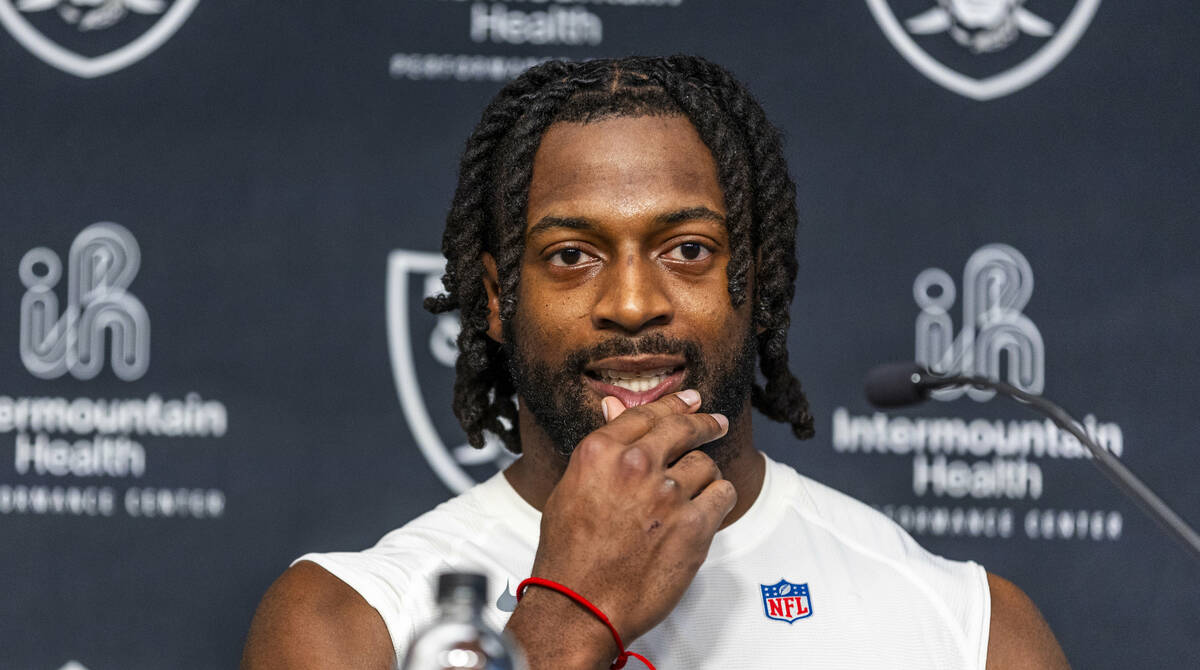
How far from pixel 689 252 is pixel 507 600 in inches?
17.8

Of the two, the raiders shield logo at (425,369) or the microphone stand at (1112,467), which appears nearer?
the microphone stand at (1112,467)

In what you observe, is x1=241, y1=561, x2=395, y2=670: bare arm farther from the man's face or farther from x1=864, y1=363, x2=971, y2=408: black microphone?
x1=864, y1=363, x2=971, y2=408: black microphone

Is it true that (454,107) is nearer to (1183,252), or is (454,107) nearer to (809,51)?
(809,51)

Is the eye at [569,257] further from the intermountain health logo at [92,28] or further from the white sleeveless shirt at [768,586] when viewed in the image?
the intermountain health logo at [92,28]

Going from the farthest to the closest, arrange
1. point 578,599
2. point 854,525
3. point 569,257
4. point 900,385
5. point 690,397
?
point 854,525
point 569,257
point 690,397
point 900,385
point 578,599

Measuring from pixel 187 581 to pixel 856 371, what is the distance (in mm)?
1237

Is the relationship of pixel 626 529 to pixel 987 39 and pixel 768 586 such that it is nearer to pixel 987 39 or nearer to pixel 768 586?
pixel 768 586

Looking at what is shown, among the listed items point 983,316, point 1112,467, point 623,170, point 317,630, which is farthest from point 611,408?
point 983,316

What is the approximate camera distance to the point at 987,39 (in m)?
2.23

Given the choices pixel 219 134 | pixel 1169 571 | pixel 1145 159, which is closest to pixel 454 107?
pixel 219 134

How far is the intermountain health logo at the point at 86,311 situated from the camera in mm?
2164

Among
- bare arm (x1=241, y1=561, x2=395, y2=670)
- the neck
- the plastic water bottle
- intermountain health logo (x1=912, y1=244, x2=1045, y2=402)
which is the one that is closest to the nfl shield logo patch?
the neck

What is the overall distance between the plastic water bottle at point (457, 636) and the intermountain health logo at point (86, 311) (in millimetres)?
1603

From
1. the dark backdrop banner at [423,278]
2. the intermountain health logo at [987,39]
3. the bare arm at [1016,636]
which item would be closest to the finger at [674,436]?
the bare arm at [1016,636]
